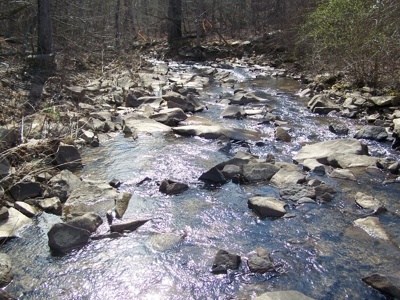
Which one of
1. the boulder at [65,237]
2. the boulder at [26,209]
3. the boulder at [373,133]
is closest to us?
the boulder at [65,237]

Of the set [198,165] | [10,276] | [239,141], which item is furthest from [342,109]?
[10,276]

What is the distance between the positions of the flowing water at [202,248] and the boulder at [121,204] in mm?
79

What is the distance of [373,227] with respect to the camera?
4.20 meters

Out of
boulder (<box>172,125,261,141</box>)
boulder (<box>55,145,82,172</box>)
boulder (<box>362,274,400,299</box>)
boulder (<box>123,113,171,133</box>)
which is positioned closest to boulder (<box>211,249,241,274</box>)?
boulder (<box>362,274,400,299</box>)

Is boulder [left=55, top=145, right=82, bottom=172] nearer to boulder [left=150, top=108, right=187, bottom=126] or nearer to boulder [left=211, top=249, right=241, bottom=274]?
boulder [left=150, top=108, right=187, bottom=126]

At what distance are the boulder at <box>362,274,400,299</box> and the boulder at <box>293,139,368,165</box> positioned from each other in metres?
2.97

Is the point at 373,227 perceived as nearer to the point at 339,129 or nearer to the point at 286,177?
the point at 286,177

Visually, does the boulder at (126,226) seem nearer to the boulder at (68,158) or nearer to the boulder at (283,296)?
the boulder at (283,296)

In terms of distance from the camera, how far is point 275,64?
16.6 meters

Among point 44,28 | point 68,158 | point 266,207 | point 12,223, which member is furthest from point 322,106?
point 44,28

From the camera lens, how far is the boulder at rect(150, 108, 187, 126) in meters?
8.23

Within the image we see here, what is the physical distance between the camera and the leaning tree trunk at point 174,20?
22.0 metres

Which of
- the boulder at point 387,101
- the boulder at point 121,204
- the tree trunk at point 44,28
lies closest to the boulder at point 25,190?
the boulder at point 121,204

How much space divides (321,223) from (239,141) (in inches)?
119
